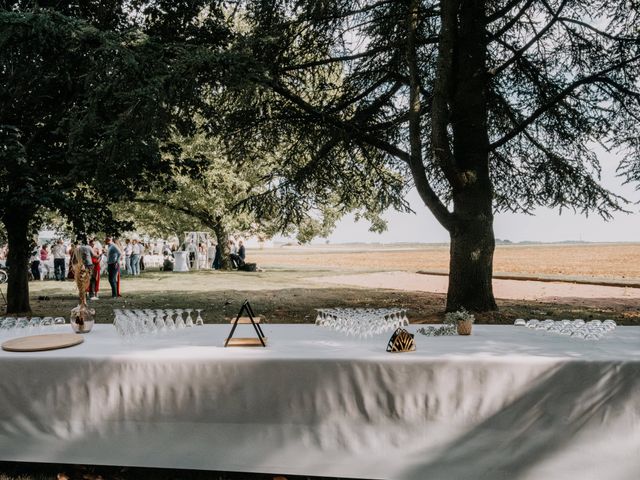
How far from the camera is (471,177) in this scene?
9.32 meters

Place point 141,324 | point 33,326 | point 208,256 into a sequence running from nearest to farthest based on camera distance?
point 141,324, point 33,326, point 208,256

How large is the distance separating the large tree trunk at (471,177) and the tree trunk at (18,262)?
8617mm

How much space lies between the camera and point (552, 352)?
297 cm

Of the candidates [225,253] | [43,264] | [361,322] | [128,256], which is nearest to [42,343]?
[361,322]

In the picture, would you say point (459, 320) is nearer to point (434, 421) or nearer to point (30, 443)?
point (434, 421)

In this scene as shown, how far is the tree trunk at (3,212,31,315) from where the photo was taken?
36.0 ft

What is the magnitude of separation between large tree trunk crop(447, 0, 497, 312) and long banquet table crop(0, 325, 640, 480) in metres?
6.42

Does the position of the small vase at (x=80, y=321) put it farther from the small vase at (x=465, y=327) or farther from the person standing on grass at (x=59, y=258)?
the person standing on grass at (x=59, y=258)

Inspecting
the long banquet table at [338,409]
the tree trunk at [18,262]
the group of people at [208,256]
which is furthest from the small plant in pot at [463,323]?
the group of people at [208,256]

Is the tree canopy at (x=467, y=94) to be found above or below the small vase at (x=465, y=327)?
above

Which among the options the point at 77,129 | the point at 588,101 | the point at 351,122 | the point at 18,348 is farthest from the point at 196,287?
the point at 18,348

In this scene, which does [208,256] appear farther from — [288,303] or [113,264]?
[288,303]

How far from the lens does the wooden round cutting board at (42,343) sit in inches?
123

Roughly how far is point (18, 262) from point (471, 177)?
947cm
